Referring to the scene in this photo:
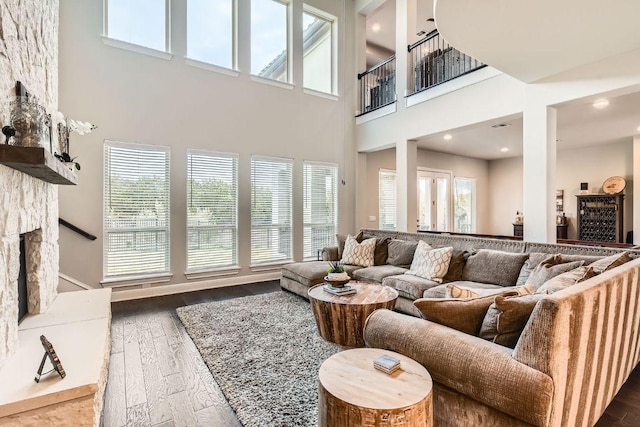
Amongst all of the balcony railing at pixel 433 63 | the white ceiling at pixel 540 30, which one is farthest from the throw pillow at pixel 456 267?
the balcony railing at pixel 433 63

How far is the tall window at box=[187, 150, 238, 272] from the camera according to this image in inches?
201

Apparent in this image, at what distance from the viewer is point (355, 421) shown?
4.20ft

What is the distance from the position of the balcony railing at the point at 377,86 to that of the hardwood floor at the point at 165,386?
5228mm

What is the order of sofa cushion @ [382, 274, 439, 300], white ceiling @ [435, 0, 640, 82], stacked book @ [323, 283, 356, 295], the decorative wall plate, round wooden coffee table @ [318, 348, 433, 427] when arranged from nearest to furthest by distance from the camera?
round wooden coffee table @ [318, 348, 433, 427], white ceiling @ [435, 0, 640, 82], stacked book @ [323, 283, 356, 295], sofa cushion @ [382, 274, 439, 300], the decorative wall plate

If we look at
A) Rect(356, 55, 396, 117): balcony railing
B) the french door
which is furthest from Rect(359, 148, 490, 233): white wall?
Rect(356, 55, 396, 117): balcony railing

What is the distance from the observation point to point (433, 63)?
554cm

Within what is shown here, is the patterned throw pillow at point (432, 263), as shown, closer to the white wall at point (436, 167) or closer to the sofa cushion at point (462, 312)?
the sofa cushion at point (462, 312)

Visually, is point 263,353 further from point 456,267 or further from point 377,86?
point 377,86

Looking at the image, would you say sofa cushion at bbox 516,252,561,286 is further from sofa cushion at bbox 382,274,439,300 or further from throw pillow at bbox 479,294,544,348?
throw pillow at bbox 479,294,544,348

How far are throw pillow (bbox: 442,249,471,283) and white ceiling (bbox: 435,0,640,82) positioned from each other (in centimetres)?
215

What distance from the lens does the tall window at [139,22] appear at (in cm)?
458

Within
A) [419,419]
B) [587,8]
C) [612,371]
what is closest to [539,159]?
[587,8]

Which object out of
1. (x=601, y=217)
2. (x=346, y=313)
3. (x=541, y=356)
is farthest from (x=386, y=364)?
(x=601, y=217)

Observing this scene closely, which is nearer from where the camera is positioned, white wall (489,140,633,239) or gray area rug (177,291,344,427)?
gray area rug (177,291,344,427)
